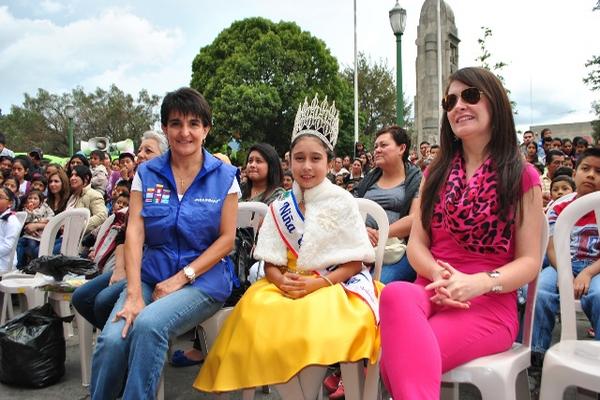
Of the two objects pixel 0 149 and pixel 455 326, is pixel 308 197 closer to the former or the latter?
pixel 455 326

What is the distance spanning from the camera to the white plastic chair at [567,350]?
5.69 feet

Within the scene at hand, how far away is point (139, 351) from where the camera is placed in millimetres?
2150

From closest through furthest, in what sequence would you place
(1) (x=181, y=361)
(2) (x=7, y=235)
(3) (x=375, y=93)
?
(1) (x=181, y=361)
(2) (x=7, y=235)
(3) (x=375, y=93)

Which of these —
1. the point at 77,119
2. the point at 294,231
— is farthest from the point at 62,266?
the point at 77,119

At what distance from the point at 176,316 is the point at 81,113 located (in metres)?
44.3

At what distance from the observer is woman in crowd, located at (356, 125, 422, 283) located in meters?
3.29

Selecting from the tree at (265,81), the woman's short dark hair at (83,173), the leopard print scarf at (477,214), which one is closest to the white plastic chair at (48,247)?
the woman's short dark hair at (83,173)

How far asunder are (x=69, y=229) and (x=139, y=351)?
2.31 m

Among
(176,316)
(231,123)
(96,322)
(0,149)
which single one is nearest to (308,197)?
(176,316)

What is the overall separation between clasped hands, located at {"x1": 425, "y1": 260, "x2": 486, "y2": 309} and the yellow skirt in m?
0.41

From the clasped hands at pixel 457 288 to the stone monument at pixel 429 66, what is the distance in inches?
499

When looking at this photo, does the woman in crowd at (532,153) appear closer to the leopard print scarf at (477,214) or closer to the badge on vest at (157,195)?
the leopard print scarf at (477,214)

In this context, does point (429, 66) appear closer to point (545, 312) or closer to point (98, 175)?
point (98, 175)

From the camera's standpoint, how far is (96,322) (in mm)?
2881
